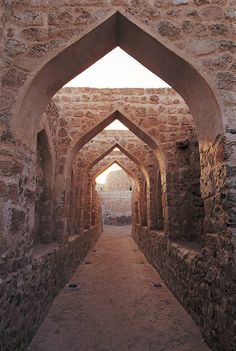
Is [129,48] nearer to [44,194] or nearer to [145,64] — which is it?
[145,64]

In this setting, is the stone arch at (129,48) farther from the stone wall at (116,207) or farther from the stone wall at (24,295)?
the stone wall at (116,207)

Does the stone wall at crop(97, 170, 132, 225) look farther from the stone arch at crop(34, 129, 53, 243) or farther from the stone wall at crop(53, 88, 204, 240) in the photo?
the stone arch at crop(34, 129, 53, 243)

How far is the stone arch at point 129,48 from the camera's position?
263cm

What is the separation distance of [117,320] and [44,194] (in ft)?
7.82

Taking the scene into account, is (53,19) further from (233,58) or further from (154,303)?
(154,303)

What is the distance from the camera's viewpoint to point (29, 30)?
2.71 m

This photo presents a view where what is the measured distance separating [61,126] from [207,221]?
3682 mm

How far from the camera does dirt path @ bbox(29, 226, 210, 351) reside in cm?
271

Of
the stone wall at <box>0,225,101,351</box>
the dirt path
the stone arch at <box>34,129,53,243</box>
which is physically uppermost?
the stone arch at <box>34,129,53,243</box>

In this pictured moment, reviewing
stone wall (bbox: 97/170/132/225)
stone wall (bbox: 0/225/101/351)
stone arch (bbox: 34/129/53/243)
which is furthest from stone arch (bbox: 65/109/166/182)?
stone wall (bbox: 97/170/132/225)

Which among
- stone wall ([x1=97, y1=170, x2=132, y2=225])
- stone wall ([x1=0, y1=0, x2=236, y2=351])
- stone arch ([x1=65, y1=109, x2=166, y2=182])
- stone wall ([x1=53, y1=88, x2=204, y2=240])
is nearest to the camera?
stone wall ([x1=0, y1=0, x2=236, y2=351])

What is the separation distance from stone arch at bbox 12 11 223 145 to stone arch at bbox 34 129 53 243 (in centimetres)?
167

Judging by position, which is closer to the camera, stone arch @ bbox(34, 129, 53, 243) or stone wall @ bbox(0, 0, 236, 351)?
stone wall @ bbox(0, 0, 236, 351)

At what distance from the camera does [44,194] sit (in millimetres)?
4684
